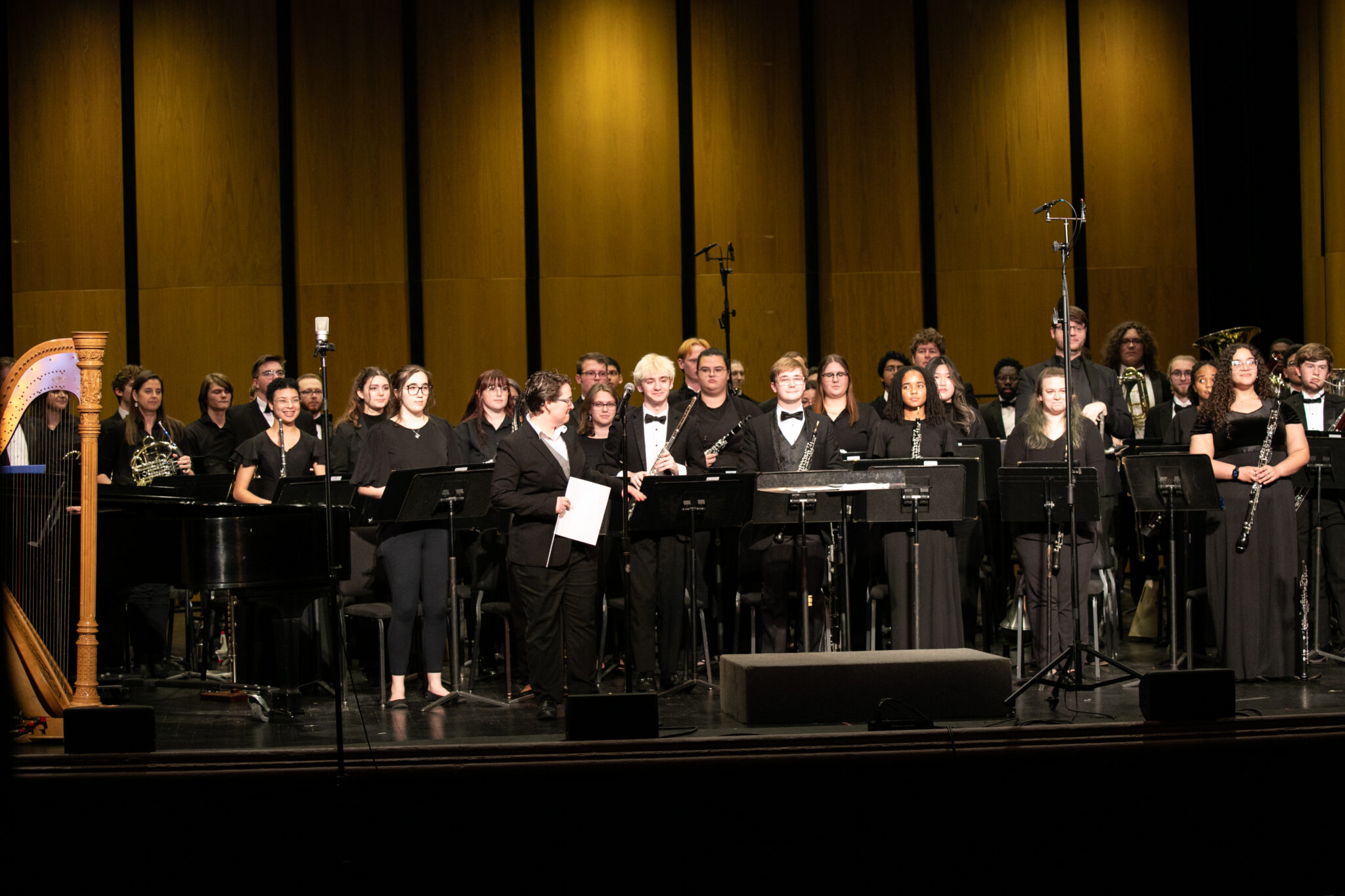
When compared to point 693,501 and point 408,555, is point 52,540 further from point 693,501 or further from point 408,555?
point 693,501

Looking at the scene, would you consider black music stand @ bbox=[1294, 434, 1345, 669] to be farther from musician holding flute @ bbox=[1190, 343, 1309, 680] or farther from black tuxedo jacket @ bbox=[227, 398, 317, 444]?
black tuxedo jacket @ bbox=[227, 398, 317, 444]

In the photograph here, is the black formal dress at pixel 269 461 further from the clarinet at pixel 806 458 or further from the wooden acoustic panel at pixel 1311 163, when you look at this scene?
the wooden acoustic panel at pixel 1311 163

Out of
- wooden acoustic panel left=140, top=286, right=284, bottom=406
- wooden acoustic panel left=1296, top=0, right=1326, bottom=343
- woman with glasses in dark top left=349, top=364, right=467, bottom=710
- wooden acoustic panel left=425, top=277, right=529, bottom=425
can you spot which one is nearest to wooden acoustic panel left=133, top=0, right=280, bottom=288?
wooden acoustic panel left=140, top=286, right=284, bottom=406

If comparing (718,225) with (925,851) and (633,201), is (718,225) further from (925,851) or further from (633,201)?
(925,851)

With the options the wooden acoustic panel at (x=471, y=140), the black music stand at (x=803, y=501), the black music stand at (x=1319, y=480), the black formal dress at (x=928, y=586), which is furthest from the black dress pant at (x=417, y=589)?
the wooden acoustic panel at (x=471, y=140)

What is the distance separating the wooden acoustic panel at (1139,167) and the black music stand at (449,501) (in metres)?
6.24

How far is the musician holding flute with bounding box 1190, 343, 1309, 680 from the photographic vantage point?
5.70 metres

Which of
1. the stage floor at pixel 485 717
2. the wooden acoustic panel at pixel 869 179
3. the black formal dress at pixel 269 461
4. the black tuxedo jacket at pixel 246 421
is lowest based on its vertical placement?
the stage floor at pixel 485 717

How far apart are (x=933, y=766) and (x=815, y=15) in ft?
24.0

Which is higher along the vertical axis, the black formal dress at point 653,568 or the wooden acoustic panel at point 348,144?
the wooden acoustic panel at point 348,144

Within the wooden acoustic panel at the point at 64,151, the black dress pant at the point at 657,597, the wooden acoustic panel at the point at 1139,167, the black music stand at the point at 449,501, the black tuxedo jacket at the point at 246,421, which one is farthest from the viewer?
the wooden acoustic panel at the point at 1139,167

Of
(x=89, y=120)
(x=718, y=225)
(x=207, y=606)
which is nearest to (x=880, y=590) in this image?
(x=207, y=606)

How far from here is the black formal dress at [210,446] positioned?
23.9ft

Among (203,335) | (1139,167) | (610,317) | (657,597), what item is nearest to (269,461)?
(657,597)
